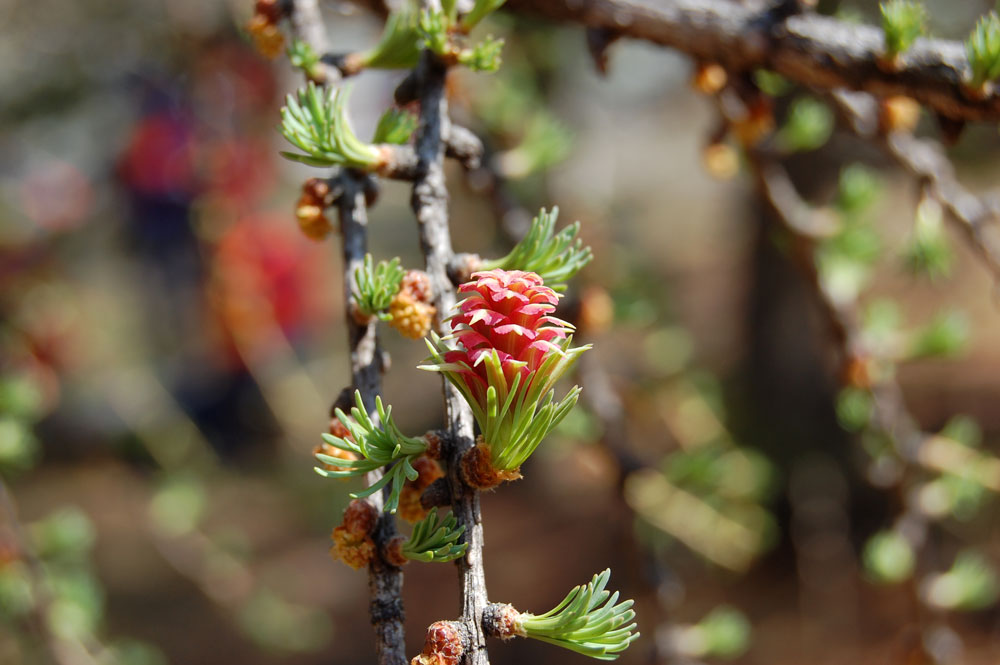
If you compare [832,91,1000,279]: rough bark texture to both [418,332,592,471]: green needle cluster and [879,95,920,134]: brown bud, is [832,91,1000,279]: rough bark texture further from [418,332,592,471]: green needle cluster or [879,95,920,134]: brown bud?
[418,332,592,471]: green needle cluster

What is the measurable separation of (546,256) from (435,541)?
0.63 ft

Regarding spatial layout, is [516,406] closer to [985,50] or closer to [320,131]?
[320,131]

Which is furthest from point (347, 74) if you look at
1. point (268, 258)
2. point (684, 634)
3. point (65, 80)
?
point (268, 258)

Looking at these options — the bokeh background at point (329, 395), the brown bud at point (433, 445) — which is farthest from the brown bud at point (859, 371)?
the brown bud at point (433, 445)

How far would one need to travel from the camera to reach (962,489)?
0.95m

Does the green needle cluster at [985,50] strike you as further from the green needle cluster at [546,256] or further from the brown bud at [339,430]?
the brown bud at [339,430]

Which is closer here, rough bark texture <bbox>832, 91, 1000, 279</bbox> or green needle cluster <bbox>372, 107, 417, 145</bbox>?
green needle cluster <bbox>372, 107, 417, 145</bbox>

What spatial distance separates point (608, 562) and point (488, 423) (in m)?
2.45

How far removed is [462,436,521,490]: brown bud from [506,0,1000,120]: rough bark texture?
1.49 feet

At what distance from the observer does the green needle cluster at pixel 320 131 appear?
1.52 ft

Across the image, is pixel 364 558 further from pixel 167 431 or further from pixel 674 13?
pixel 167 431

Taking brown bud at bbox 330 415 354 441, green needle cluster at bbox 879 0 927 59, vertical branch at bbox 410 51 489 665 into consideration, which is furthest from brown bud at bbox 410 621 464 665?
green needle cluster at bbox 879 0 927 59

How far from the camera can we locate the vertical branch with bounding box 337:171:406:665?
42 centimetres

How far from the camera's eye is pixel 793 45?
0.64 meters
